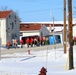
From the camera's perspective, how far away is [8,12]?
74312 millimetres

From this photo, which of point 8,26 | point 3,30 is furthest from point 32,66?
point 8,26

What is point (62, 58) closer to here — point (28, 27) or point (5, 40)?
point (5, 40)

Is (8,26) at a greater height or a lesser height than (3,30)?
greater

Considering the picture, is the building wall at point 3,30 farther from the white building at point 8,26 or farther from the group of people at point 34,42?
the group of people at point 34,42

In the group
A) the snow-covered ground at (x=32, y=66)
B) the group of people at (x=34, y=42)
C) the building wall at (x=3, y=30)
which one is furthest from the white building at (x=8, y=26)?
the snow-covered ground at (x=32, y=66)

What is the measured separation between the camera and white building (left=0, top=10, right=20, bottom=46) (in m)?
71.9

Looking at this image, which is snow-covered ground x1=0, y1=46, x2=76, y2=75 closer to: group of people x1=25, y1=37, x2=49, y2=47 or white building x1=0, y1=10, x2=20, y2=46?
group of people x1=25, y1=37, x2=49, y2=47

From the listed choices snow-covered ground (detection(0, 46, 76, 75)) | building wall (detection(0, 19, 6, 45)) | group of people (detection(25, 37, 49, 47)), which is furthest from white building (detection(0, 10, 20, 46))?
snow-covered ground (detection(0, 46, 76, 75))

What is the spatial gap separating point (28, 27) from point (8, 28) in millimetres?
17786

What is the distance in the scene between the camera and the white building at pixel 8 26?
7194cm

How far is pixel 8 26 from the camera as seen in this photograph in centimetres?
7356

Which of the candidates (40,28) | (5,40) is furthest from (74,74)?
A: (40,28)

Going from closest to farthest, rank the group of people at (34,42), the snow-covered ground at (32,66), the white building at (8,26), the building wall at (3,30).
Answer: the snow-covered ground at (32,66) < the group of people at (34,42) < the building wall at (3,30) < the white building at (8,26)

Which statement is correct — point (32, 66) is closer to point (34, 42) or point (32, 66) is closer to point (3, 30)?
point (34, 42)
